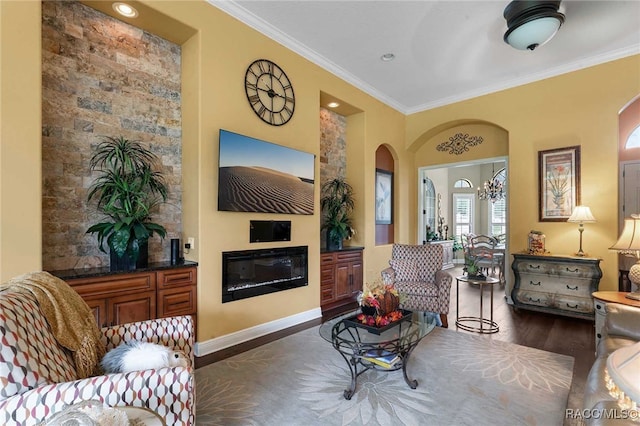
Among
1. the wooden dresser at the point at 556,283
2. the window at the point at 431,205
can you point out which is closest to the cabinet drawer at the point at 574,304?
the wooden dresser at the point at 556,283

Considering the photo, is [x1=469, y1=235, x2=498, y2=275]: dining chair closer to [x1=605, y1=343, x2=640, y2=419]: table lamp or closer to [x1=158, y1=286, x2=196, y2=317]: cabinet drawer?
[x1=158, y1=286, x2=196, y2=317]: cabinet drawer

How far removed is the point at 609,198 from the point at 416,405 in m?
4.00

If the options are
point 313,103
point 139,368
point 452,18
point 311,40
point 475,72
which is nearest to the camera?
point 139,368

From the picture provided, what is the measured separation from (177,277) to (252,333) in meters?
1.09

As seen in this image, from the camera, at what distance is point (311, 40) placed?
3.87 m

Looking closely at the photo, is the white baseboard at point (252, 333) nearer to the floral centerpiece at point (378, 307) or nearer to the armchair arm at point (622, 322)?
the floral centerpiece at point (378, 307)

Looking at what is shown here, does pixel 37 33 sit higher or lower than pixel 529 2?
lower

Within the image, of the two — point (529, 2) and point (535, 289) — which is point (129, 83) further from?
point (535, 289)

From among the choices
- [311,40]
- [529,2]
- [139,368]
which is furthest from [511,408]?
[311,40]

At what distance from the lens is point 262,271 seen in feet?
11.8

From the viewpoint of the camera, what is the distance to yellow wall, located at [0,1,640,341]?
84.6 inches

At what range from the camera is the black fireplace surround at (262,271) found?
326 cm

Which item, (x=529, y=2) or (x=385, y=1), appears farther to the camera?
(x=385, y=1)

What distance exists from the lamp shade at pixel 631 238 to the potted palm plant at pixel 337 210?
3.02 m
